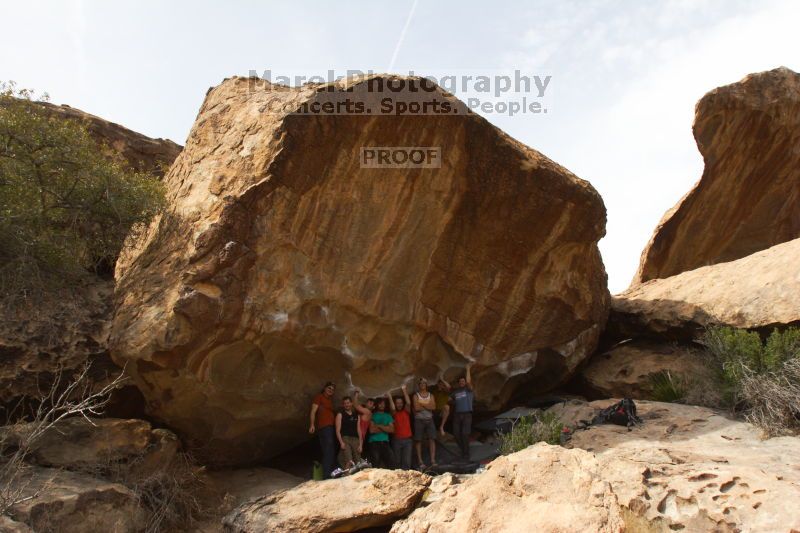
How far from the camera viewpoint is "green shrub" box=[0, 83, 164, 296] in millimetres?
6980

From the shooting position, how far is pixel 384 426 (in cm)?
811

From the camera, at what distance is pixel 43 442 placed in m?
6.34

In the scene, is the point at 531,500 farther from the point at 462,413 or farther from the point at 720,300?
the point at 720,300

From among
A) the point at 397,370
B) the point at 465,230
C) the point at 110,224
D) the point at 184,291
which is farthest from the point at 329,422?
the point at 110,224

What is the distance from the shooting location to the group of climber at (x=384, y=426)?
7.73m

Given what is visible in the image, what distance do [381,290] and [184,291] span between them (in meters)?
2.40

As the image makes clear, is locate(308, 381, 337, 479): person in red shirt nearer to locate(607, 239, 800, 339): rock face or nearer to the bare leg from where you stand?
the bare leg

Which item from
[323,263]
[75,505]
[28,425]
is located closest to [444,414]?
[323,263]

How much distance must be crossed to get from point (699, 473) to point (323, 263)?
4363 mm

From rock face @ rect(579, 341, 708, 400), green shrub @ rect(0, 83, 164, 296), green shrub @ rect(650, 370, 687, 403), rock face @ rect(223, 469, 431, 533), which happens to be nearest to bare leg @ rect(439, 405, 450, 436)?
rock face @ rect(223, 469, 431, 533)

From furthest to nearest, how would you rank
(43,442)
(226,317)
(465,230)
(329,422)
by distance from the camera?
1. (465,230)
2. (329,422)
3. (226,317)
4. (43,442)

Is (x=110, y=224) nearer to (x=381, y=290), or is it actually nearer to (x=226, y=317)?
(x=226, y=317)

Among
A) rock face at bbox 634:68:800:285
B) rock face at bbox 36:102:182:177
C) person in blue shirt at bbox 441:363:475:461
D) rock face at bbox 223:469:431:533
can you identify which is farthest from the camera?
rock face at bbox 634:68:800:285

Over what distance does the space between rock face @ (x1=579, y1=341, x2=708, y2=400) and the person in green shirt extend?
393 centimetres
